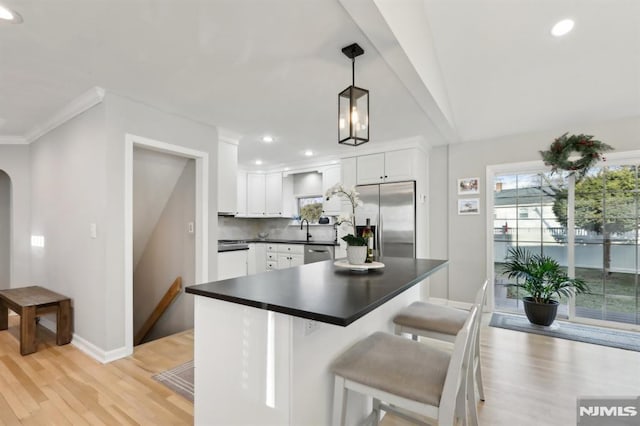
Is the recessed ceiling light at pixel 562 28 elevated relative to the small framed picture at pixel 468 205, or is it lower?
elevated

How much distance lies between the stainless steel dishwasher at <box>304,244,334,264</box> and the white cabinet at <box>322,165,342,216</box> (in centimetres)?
62

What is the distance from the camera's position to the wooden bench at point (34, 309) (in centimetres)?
279

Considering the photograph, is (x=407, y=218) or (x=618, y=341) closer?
(x=618, y=341)

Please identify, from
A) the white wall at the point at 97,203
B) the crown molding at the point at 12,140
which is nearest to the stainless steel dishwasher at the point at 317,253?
the white wall at the point at 97,203

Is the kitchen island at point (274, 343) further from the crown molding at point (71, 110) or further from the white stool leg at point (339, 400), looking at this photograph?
the crown molding at point (71, 110)

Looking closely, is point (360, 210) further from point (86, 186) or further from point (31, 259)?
point (31, 259)

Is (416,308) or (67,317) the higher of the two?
(416,308)

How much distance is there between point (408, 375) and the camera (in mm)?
1255

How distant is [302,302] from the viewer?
47.1 inches

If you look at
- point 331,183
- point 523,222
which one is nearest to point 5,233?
point 331,183

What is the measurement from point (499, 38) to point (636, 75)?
157cm

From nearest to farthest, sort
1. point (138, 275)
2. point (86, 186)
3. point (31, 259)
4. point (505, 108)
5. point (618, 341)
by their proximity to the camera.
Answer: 1. point (86, 186)
2. point (618, 341)
3. point (505, 108)
4. point (31, 259)
5. point (138, 275)

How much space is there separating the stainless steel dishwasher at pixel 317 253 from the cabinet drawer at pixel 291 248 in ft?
0.36

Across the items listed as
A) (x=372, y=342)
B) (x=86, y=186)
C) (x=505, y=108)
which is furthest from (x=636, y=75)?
(x=86, y=186)
